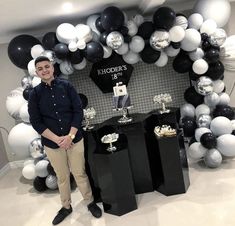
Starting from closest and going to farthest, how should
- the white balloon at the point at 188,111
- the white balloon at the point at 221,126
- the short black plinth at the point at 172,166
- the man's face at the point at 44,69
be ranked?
the man's face at the point at 44,69
the short black plinth at the point at 172,166
the white balloon at the point at 221,126
the white balloon at the point at 188,111

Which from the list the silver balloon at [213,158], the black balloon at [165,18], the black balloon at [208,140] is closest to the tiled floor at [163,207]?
the silver balloon at [213,158]

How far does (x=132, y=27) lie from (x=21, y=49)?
1.38m

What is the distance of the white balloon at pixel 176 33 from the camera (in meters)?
3.48

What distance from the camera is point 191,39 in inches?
141

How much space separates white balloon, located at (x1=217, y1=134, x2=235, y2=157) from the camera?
3.32m

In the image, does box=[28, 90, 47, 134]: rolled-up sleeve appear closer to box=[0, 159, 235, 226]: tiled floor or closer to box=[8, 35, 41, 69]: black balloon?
box=[0, 159, 235, 226]: tiled floor

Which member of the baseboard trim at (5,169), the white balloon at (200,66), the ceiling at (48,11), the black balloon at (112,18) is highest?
the ceiling at (48,11)

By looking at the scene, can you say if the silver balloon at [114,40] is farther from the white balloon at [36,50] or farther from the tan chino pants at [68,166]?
the tan chino pants at [68,166]

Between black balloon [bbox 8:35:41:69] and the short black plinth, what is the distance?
6.52 ft

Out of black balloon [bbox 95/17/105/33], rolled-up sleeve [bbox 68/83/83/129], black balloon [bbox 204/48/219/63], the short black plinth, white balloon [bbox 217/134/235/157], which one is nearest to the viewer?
rolled-up sleeve [bbox 68/83/83/129]

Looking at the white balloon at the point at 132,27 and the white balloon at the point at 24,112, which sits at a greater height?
the white balloon at the point at 132,27

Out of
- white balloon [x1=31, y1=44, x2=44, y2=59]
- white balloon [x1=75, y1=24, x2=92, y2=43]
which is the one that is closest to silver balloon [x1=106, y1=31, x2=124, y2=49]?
white balloon [x1=75, y1=24, x2=92, y2=43]

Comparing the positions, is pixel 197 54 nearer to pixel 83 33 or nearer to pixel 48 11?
pixel 83 33

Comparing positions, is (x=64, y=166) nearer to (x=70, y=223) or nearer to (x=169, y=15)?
(x=70, y=223)
